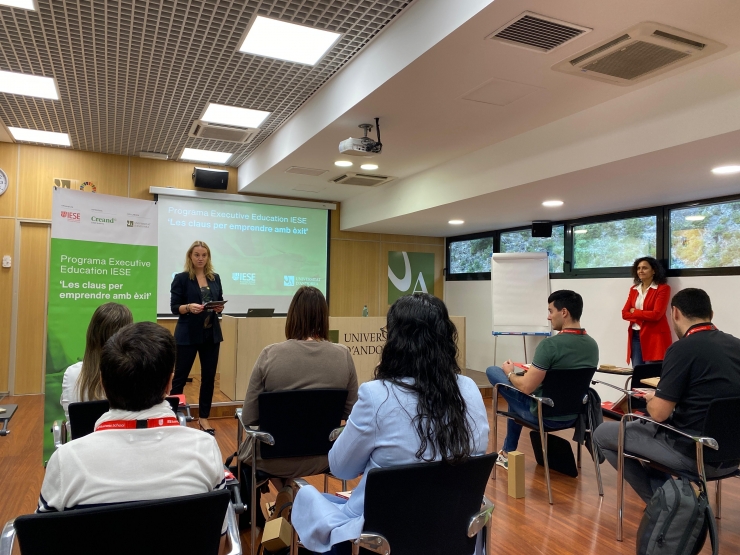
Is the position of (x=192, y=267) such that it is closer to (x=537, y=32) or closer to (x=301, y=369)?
(x=301, y=369)

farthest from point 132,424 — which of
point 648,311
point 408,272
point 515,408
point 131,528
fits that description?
point 408,272

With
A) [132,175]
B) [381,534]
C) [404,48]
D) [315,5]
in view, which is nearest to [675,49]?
[404,48]

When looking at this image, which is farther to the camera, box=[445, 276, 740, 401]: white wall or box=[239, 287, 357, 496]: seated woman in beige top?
box=[445, 276, 740, 401]: white wall

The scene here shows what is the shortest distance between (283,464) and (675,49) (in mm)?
2929

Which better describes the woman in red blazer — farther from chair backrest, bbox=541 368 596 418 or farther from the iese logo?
the iese logo

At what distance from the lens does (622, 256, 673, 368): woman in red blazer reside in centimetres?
513

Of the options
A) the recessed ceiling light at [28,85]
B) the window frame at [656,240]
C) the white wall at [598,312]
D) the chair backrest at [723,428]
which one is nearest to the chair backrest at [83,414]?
the chair backrest at [723,428]

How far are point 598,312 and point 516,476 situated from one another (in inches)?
135

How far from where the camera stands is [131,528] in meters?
1.08

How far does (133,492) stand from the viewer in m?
1.16

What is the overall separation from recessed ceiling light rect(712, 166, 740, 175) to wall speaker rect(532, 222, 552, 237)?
9.13ft

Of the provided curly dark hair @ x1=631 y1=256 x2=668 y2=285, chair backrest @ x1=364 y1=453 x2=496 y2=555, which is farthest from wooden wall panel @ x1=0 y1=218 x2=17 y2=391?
curly dark hair @ x1=631 y1=256 x2=668 y2=285

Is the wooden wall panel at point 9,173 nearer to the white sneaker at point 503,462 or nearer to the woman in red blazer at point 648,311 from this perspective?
the white sneaker at point 503,462

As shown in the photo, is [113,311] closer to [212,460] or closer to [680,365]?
[212,460]
